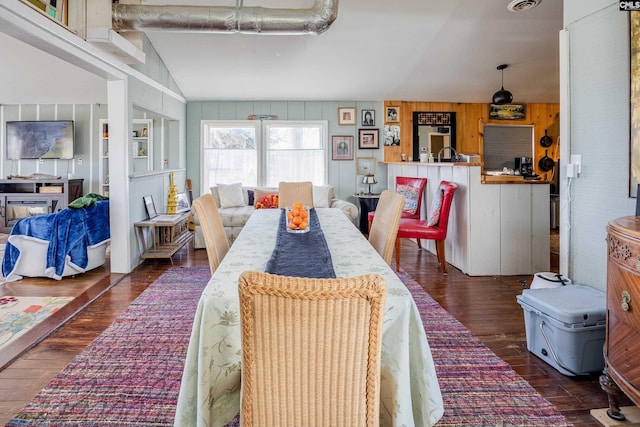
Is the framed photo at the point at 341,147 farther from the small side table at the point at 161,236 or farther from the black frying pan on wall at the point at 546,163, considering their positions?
the black frying pan on wall at the point at 546,163

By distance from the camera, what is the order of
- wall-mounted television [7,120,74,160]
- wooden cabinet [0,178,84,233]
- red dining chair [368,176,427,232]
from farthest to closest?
wall-mounted television [7,120,74,160], wooden cabinet [0,178,84,233], red dining chair [368,176,427,232]

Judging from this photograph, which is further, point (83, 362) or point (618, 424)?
point (83, 362)

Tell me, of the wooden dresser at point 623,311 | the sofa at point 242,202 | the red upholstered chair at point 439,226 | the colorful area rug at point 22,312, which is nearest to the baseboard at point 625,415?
the wooden dresser at point 623,311

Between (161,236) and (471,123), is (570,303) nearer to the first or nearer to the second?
(161,236)

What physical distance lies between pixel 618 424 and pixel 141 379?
2332 millimetres

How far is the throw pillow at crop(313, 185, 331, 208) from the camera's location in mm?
6379

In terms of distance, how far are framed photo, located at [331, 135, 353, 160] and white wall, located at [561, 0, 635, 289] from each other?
457 cm

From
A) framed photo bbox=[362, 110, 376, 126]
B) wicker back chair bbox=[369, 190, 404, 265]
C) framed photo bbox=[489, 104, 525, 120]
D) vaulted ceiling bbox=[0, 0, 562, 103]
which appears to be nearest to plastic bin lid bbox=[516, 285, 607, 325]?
wicker back chair bbox=[369, 190, 404, 265]

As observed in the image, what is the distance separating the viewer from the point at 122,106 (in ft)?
13.8

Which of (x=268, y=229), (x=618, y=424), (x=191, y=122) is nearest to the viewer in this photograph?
(x=618, y=424)

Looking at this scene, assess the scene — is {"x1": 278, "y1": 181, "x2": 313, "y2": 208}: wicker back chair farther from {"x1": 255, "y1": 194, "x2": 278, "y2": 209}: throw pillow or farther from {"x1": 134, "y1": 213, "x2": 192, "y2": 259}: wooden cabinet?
{"x1": 255, "y1": 194, "x2": 278, "y2": 209}: throw pillow

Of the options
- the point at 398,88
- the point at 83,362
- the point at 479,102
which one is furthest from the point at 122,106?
the point at 479,102

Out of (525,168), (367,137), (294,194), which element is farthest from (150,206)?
(525,168)

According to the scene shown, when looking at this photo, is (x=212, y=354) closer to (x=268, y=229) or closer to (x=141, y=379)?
(x=141, y=379)
